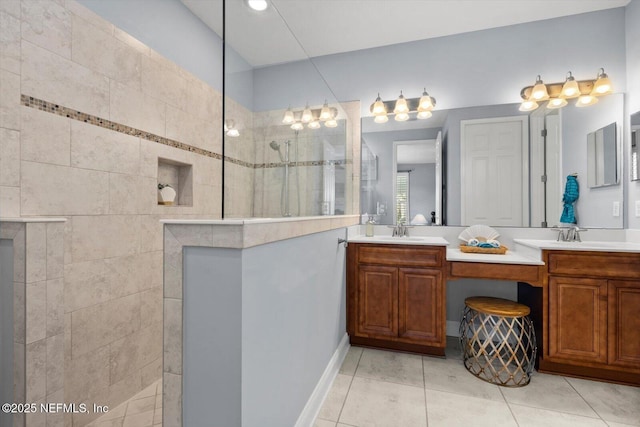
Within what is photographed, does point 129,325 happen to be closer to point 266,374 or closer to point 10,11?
point 266,374

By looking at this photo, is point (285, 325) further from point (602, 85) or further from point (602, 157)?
point (602, 85)

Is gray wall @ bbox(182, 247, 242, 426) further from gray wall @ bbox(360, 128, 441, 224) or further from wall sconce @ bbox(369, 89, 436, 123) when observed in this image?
wall sconce @ bbox(369, 89, 436, 123)

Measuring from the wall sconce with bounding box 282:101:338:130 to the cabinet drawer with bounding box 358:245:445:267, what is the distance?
102 centimetres

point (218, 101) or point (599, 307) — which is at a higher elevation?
point (218, 101)

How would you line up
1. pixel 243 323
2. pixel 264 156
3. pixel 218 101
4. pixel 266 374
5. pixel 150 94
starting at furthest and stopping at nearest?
pixel 218 101, pixel 150 94, pixel 264 156, pixel 266 374, pixel 243 323

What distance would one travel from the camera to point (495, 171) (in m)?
2.55

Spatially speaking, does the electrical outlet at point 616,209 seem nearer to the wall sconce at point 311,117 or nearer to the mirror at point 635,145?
the mirror at point 635,145

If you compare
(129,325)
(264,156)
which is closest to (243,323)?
(264,156)

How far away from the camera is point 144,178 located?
6.50 feet

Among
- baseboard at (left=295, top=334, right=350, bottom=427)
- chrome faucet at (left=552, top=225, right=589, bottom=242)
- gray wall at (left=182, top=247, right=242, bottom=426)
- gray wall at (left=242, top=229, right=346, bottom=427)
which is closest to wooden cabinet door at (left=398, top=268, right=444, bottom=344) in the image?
baseboard at (left=295, top=334, right=350, bottom=427)

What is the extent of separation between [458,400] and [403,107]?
7.67 ft

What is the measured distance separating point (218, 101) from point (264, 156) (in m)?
1.44

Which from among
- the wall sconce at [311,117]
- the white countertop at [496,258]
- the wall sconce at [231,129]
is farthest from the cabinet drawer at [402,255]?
the wall sconce at [231,129]

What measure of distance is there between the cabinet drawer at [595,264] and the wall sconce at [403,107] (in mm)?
1544
